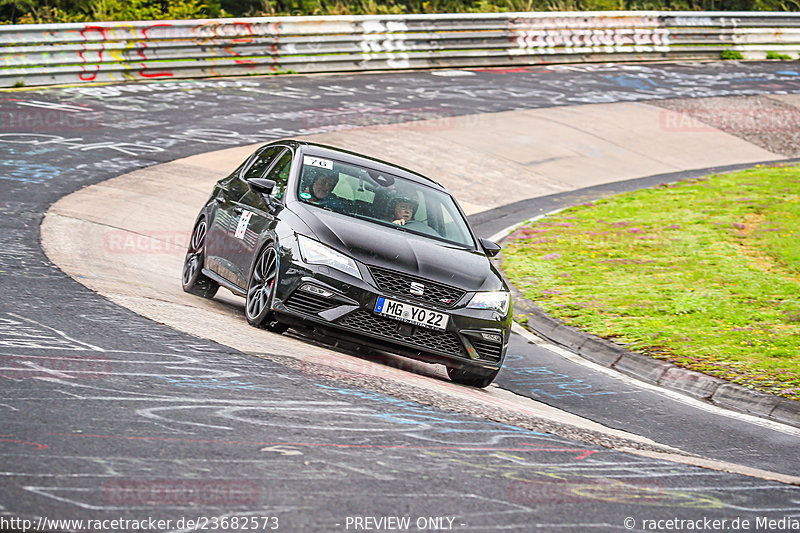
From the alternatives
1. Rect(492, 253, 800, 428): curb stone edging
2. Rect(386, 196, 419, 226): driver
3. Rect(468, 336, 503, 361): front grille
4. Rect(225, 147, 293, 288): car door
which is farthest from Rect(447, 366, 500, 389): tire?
Rect(225, 147, 293, 288): car door

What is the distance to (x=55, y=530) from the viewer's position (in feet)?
13.4

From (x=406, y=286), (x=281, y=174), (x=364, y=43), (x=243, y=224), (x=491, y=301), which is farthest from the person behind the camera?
(x=364, y=43)

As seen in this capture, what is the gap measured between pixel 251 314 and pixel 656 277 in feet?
19.8

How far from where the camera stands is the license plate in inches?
308

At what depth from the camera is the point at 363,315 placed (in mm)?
7824

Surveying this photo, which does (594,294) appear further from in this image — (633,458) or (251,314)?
(633,458)

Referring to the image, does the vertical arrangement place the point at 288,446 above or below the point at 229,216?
below

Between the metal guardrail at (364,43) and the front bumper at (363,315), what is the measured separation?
1543cm

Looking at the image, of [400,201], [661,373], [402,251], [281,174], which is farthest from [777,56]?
[402,251]

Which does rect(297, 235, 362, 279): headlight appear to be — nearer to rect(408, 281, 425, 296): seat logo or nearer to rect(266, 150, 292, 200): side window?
rect(408, 281, 425, 296): seat logo

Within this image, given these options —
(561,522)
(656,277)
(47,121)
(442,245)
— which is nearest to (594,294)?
(656,277)

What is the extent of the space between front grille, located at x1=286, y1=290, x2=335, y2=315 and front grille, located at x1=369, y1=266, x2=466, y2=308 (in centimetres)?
42

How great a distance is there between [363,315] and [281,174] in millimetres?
2190

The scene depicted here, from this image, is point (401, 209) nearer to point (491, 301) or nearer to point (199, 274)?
point (491, 301)
